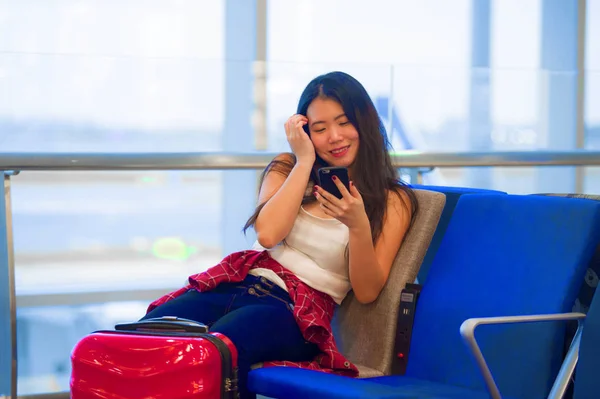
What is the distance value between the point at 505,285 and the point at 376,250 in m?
0.37

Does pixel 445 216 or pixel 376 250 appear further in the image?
pixel 445 216

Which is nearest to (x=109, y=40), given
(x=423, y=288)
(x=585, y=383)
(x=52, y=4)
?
(x=52, y=4)

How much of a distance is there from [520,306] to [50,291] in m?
1.82

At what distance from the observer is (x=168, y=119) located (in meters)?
3.45

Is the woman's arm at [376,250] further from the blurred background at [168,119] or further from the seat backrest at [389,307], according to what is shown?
the blurred background at [168,119]

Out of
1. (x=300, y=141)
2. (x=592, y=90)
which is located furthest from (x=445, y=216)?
(x=592, y=90)

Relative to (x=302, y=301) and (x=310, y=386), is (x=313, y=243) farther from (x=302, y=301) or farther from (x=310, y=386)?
(x=310, y=386)

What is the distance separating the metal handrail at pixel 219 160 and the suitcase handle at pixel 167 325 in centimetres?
82

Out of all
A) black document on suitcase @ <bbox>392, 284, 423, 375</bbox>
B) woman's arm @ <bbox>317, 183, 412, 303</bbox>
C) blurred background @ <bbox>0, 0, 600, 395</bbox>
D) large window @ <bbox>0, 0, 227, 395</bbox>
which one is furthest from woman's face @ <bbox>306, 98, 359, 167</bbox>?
large window @ <bbox>0, 0, 227, 395</bbox>

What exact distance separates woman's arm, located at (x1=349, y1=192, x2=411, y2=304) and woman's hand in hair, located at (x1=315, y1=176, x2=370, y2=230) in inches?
0.6

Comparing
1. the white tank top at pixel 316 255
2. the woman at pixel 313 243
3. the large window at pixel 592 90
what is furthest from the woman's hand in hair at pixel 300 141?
the large window at pixel 592 90

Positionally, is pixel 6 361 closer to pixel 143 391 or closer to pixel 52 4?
pixel 143 391

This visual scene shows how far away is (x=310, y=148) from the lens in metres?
2.37

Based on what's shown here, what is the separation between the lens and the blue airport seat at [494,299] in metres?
1.94
